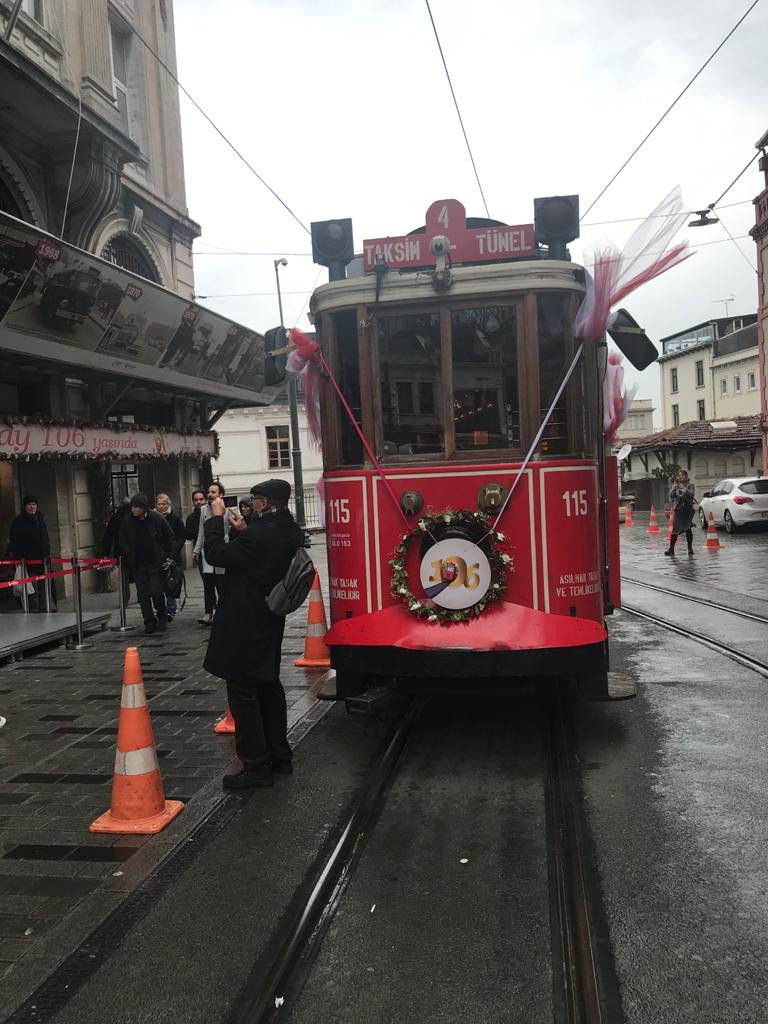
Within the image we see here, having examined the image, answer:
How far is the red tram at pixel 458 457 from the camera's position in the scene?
534 cm

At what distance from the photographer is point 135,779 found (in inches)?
177

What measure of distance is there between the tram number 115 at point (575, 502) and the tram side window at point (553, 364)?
27cm

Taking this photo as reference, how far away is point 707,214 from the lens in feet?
54.7

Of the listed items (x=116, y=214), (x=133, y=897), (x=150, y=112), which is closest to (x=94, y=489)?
(x=116, y=214)

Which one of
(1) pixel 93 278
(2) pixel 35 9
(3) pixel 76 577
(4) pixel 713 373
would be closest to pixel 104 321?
(1) pixel 93 278

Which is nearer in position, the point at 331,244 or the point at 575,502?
the point at 575,502

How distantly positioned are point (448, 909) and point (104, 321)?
1169 cm

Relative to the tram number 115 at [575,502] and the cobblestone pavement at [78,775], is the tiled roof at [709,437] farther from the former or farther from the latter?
the tram number 115 at [575,502]

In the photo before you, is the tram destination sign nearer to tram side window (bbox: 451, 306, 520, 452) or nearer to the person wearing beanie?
tram side window (bbox: 451, 306, 520, 452)

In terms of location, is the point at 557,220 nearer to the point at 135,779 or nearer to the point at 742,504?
the point at 135,779

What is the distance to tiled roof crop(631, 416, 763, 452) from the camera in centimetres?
3844

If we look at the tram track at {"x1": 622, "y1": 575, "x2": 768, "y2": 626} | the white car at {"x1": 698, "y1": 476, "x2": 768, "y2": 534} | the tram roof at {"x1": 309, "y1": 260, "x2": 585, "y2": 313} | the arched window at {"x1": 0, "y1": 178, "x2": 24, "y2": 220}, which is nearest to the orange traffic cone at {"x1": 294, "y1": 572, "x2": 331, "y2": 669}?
the tram roof at {"x1": 309, "y1": 260, "x2": 585, "y2": 313}

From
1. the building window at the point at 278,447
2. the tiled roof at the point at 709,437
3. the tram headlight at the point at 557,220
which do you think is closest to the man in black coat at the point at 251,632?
the tram headlight at the point at 557,220

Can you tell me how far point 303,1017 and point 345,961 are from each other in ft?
1.12
